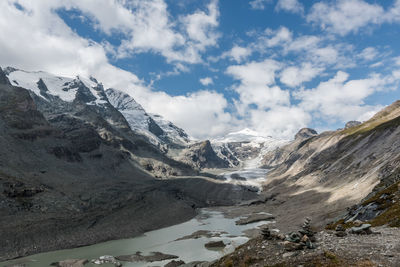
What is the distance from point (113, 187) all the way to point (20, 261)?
87269mm

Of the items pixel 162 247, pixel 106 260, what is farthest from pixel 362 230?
pixel 162 247

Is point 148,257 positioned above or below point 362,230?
below

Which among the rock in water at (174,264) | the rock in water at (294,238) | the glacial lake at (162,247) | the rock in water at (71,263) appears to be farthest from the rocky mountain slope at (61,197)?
the rock in water at (294,238)

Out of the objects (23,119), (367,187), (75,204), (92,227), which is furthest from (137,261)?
(23,119)

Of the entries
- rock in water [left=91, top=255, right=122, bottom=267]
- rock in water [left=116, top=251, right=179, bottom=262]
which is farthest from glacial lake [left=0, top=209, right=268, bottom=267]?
rock in water [left=116, top=251, right=179, bottom=262]

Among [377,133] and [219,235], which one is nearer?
[219,235]

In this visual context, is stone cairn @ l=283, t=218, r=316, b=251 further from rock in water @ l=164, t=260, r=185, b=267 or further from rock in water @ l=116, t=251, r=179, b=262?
rock in water @ l=116, t=251, r=179, b=262

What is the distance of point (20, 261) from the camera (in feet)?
217

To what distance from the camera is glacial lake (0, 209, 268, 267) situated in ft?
218

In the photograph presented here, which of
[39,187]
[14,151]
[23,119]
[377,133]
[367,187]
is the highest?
[23,119]

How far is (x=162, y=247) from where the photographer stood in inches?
3135

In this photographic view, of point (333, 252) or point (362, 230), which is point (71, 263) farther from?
point (333, 252)

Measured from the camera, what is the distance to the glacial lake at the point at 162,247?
6638cm

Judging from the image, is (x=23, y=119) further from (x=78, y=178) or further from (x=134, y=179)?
(x=134, y=179)
